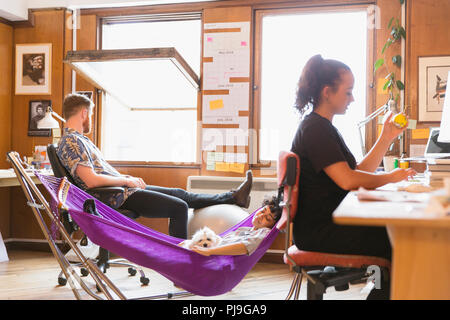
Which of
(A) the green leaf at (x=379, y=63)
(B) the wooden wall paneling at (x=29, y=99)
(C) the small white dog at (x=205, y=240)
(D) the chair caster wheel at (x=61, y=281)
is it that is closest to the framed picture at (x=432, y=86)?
(A) the green leaf at (x=379, y=63)

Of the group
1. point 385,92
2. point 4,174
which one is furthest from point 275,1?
point 4,174

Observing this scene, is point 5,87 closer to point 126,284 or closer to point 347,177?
point 126,284

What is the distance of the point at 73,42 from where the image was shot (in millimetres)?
3900

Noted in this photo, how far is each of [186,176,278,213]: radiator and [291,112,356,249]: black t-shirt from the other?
189 cm

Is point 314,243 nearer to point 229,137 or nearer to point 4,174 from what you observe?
point 229,137

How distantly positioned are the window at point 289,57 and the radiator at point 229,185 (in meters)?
0.23

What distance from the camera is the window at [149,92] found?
371 centimetres

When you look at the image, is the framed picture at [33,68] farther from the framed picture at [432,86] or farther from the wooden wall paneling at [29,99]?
the framed picture at [432,86]

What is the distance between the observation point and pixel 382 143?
177cm

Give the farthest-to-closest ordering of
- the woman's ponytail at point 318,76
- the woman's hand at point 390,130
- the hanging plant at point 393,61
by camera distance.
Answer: the hanging plant at point 393,61 → the woman's hand at point 390,130 → the woman's ponytail at point 318,76

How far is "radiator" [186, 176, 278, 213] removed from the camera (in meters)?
3.49

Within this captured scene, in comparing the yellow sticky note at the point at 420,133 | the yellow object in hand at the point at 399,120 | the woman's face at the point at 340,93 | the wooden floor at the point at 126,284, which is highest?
the woman's face at the point at 340,93

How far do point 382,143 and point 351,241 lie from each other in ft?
1.63

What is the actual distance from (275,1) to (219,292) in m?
2.46
